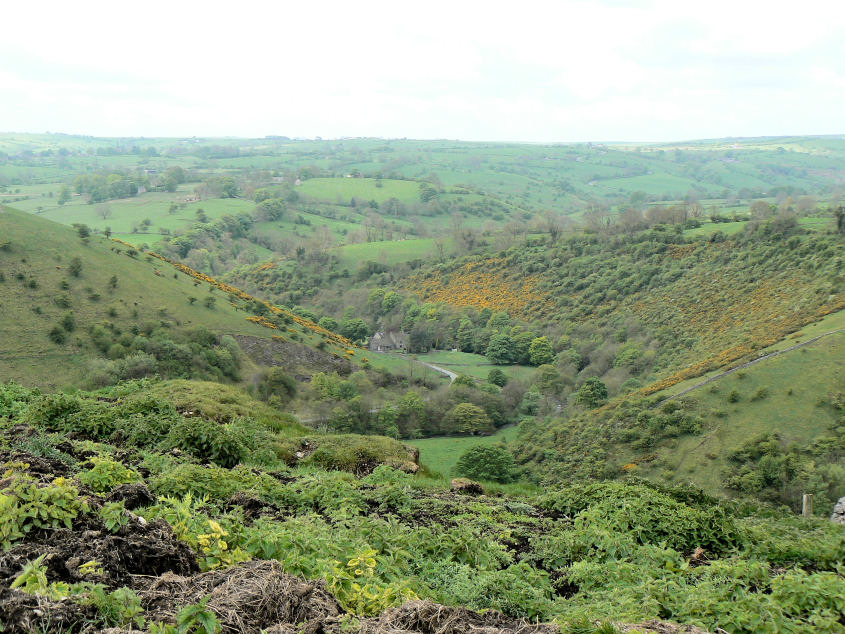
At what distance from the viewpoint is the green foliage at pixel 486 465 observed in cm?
2669

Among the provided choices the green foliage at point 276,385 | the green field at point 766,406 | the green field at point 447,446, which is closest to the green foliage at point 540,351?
the green field at point 447,446

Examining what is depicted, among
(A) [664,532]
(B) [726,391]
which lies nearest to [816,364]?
(B) [726,391]

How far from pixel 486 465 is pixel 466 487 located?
46.9 ft

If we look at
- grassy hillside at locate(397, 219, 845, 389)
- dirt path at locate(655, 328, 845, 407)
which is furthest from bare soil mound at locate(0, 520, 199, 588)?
grassy hillside at locate(397, 219, 845, 389)

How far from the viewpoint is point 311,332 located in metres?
51.3

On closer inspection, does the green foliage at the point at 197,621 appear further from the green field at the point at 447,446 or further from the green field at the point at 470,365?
the green field at the point at 470,365

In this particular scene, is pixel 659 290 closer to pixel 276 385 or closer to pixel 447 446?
pixel 447 446

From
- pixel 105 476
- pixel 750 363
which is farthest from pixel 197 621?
pixel 750 363

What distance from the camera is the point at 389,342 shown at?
76438 millimetres

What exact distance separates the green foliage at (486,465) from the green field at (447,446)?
4.08ft

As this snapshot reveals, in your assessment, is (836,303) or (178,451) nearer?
(178,451)

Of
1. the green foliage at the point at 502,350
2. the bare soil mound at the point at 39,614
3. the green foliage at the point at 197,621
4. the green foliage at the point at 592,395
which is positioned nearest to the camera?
the bare soil mound at the point at 39,614

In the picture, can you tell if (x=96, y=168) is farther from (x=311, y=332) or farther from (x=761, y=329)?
(x=761, y=329)

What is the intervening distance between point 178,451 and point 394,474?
4483 mm
